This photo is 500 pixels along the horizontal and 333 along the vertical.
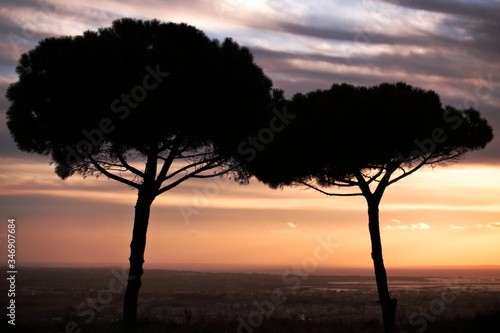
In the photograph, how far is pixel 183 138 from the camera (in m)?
18.4

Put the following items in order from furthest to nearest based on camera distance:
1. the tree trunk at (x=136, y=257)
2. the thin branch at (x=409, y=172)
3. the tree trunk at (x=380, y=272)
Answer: the thin branch at (x=409, y=172)
the tree trunk at (x=380, y=272)
the tree trunk at (x=136, y=257)

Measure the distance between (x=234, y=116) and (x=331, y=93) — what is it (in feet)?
14.4

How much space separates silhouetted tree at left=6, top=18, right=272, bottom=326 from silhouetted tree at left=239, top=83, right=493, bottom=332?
1891 millimetres

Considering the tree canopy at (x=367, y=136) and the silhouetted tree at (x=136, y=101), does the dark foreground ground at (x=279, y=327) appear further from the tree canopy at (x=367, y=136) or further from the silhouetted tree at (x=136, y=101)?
the tree canopy at (x=367, y=136)

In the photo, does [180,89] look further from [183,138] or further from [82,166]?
[82,166]

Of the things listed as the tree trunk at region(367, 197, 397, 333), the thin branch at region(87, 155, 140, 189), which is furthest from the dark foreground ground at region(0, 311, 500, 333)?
the thin branch at region(87, 155, 140, 189)

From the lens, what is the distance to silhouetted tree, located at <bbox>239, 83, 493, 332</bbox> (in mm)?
18469

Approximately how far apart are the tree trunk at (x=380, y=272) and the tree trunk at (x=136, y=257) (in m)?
7.68

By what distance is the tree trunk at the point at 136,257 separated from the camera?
17.7m

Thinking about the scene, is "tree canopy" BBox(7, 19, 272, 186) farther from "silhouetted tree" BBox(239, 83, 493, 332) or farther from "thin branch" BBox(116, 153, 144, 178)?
"silhouetted tree" BBox(239, 83, 493, 332)

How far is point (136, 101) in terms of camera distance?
54.5 feet

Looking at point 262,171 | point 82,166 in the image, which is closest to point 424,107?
point 262,171

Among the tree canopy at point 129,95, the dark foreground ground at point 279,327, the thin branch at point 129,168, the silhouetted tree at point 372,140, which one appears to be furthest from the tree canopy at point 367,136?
the dark foreground ground at point 279,327

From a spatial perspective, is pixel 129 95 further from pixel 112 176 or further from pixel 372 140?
pixel 372 140
